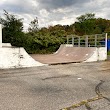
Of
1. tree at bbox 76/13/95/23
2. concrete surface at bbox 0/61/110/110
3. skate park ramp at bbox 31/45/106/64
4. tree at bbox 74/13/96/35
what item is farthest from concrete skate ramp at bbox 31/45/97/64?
tree at bbox 76/13/95/23

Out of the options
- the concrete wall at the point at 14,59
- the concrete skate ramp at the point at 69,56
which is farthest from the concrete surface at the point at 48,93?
the concrete skate ramp at the point at 69,56

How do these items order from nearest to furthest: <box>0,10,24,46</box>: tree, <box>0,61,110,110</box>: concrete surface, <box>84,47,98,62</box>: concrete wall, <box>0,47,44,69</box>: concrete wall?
<box>0,61,110,110</box>: concrete surface, <box>0,47,44,69</box>: concrete wall, <box>84,47,98,62</box>: concrete wall, <box>0,10,24,46</box>: tree

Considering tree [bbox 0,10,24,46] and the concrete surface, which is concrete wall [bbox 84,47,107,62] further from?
tree [bbox 0,10,24,46]

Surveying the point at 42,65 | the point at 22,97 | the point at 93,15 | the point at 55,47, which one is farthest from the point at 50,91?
the point at 93,15

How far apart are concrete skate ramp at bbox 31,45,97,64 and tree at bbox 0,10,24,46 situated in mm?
3720

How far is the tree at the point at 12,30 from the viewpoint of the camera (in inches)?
725

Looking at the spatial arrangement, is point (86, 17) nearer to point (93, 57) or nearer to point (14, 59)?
point (93, 57)

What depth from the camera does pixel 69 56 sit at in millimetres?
15227

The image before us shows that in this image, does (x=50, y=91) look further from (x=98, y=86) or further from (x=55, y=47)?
(x=55, y=47)

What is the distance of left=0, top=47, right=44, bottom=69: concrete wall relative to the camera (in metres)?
9.76

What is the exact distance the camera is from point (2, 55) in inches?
382

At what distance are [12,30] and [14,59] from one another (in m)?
9.16

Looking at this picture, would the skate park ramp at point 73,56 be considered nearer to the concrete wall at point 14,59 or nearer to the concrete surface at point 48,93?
the concrete wall at point 14,59

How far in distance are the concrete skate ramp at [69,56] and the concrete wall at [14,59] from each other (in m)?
1.65
